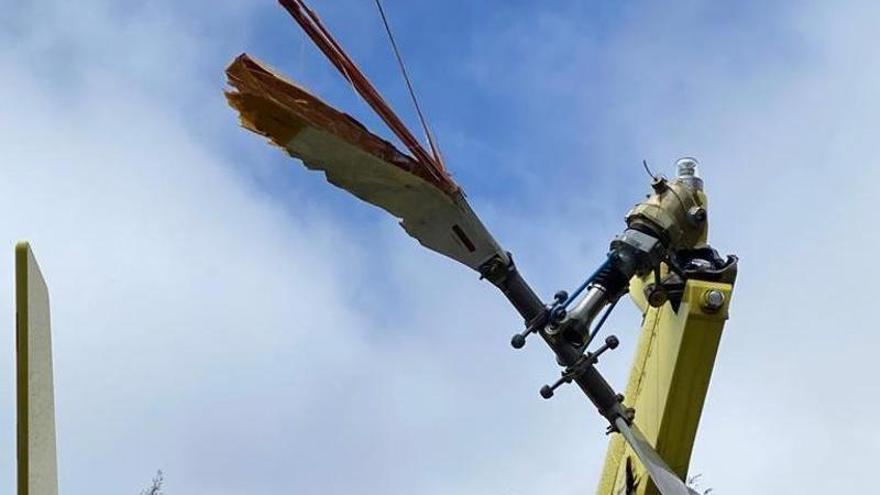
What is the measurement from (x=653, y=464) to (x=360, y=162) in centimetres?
153

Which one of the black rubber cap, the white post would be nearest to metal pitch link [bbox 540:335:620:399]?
the black rubber cap

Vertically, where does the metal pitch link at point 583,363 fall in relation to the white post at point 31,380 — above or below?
above

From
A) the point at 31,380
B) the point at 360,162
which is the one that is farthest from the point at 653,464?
the point at 31,380

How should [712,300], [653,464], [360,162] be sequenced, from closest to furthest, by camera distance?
[653,464] → [360,162] → [712,300]

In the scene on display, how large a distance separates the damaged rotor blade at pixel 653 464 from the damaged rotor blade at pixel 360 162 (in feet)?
2.71

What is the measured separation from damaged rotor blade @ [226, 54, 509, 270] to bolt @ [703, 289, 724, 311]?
32.4 inches

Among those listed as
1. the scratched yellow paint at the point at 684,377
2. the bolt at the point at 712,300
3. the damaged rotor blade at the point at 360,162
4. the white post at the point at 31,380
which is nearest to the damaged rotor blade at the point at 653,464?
the scratched yellow paint at the point at 684,377

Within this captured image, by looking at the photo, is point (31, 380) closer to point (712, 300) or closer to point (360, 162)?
point (360, 162)

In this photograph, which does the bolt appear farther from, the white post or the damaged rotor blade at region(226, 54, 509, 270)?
the white post

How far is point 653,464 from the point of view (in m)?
3.83

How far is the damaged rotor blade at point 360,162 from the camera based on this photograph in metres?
3.65

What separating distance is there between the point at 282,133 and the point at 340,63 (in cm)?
33

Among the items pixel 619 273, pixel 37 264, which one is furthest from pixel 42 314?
pixel 619 273

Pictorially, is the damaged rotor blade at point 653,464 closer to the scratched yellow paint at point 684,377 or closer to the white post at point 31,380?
the scratched yellow paint at point 684,377
